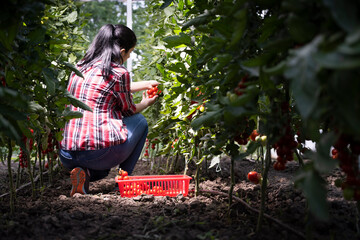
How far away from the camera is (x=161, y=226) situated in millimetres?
1271

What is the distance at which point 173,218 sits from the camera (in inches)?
56.5

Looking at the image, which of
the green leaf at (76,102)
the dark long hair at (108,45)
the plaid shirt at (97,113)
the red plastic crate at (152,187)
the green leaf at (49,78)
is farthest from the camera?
the dark long hair at (108,45)

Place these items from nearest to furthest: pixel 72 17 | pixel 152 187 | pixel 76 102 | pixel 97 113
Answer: pixel 76 102 < pixel 152 187 < pixel 97 113 < pixel 72 17

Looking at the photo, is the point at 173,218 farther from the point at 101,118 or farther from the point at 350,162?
the point at 101,118

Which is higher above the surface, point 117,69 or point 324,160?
point 117,69

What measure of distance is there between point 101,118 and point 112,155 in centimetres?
24

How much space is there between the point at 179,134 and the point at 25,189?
1011 mm

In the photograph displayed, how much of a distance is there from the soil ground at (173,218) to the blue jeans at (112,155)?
29cm

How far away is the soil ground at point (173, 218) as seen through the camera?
1.16 m

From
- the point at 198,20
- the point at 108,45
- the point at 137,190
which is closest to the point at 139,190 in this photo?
the point at 137,190

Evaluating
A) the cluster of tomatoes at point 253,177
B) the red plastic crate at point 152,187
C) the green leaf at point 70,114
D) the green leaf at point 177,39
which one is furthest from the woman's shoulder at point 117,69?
the cluster of tomatoes at point 253,177

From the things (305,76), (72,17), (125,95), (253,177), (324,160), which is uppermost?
(72,17)

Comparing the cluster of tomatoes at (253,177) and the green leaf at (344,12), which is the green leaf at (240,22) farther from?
the cluster of tomatoes at (253,177)

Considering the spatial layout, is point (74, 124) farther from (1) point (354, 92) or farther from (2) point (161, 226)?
(1) point (354, 92)
